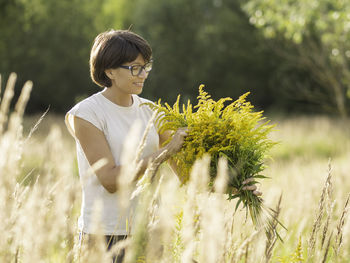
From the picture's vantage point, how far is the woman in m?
2.23

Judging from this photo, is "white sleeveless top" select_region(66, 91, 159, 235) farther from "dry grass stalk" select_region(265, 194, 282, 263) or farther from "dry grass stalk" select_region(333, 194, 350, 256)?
"dry grass stalk" select_region(333, 194, 350, 256)

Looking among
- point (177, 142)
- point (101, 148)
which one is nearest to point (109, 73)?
point (101, 148)

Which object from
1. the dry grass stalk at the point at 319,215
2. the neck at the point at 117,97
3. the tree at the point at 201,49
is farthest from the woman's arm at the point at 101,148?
the tree at the point at 201,49

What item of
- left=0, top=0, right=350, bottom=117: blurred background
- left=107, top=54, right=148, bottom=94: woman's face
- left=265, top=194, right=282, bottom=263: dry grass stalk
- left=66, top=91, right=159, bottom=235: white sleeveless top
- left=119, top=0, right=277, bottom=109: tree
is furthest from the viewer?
left=119, top=0, right=277, bottom=109: tree

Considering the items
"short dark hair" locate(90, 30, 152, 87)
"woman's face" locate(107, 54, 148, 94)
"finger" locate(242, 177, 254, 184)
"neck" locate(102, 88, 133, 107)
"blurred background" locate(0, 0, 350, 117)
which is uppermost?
"blurred background" locate(0, 0, 350, 117)

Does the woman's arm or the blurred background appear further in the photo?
the blurred background

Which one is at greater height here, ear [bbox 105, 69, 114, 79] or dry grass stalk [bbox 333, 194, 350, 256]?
ear [bbox 105, 69, 114, 79]

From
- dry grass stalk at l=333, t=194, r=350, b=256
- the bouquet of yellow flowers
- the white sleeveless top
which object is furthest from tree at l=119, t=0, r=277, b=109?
dry grass stalk at l=333, t=194, r=350, b=256

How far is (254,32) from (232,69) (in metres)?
2.51

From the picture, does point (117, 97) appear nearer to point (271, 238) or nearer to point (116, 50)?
point (116, 50)

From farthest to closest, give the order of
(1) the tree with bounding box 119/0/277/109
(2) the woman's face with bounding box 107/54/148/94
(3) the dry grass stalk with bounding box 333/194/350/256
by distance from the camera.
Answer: (1) the tree with bounding box 119/0/277/109, (2) the woman's face with bounding box 107/54/148/94, (3) the dry grass stalk with bounding box 333/194/350/256

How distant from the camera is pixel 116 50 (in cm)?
238

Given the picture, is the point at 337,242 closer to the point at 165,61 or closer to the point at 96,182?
the point at 96,182

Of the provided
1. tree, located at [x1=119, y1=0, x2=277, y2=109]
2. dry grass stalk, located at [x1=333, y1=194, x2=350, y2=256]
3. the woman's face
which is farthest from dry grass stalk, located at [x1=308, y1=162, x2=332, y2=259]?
tree, located at [x1=119, y1=0, x2=277, y2=109]
